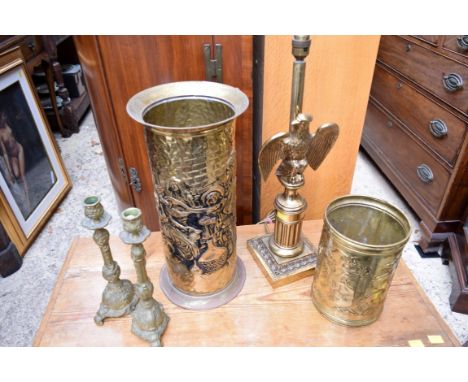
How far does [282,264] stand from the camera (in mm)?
820

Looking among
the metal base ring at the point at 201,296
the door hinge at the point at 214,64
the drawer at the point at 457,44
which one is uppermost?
the door hinge at the point at 214,64

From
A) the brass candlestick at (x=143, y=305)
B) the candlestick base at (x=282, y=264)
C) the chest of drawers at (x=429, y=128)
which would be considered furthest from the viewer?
the chest of drawers at (x=429, y=128)

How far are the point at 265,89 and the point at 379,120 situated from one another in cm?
119

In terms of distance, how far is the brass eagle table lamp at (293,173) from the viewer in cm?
67

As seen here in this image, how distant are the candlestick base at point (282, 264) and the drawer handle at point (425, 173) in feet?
2.74

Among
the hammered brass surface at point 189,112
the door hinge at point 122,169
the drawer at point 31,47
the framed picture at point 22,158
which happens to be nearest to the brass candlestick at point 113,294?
the hammered brass surface at point 189,112

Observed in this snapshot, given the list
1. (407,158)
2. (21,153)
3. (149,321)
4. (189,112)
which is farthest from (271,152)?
(21,153)

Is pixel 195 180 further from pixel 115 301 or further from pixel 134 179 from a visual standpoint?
pixel 134 179

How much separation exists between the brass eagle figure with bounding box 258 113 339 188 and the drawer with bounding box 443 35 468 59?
0.78 metres

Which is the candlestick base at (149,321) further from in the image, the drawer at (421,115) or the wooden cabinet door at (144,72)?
the drawer at (421,115)

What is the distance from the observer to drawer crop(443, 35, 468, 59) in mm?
1171

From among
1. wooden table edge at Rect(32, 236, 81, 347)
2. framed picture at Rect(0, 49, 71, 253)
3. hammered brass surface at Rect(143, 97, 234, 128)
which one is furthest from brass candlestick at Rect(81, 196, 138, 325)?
framed picture at Rect(0, 49, 71, 253)

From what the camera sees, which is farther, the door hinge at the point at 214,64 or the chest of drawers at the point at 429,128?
the chest of drawers at the point at 429,128

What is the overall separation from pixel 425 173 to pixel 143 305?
49.6 inches
